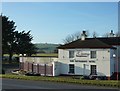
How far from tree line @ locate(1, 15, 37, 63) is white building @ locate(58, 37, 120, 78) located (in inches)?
1201

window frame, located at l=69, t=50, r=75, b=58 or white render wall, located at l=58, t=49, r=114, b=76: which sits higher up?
window frame, located at l=69, t=50, r=75, b=58

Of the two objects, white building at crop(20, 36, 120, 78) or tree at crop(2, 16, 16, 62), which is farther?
tree at crop(2, 16, 16, 62)

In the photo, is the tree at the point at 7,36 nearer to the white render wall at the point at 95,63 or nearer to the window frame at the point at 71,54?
the white render wall at the point at 95,63

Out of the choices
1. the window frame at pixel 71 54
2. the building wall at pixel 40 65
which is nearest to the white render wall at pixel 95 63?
the window frame at pixel 71 54

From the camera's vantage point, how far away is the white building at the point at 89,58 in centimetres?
4712

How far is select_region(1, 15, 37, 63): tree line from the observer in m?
77.9

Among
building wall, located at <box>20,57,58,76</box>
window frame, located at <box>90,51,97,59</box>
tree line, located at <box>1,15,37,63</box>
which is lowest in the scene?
building wall, located at <box>20,57,58,76</box>

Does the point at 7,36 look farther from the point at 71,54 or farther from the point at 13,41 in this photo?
the point at 71,54

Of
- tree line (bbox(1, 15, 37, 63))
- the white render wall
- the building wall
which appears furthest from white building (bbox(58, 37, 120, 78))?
tree line (bbox(1, 15, 37, 63))

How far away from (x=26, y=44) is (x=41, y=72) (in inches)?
1271

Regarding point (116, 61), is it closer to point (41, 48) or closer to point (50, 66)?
point (50, 66)

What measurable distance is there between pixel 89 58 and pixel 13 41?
A: 119 feet

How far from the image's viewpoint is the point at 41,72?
1992 inches

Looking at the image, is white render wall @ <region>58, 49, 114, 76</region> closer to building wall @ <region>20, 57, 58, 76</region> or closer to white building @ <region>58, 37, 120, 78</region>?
white building @ <region>58, 37, 120, 78</region>
